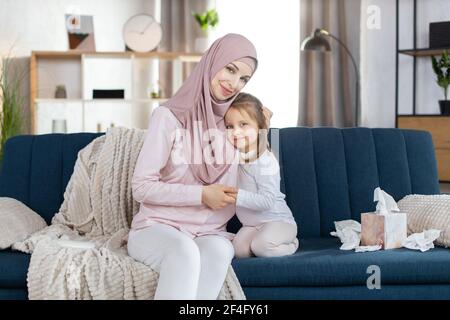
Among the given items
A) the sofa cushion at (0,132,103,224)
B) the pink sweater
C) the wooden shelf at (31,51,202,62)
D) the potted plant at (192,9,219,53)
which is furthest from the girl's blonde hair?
the potted plant at (192,9,219,53)

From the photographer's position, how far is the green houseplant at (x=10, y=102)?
4922 millimetres

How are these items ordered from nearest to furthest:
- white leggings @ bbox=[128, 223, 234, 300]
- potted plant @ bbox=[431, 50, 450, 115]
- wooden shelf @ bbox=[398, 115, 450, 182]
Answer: white leggings @ bbox=[128, 223, 234, 300] → wooden shelf @ bbox=[398, 115, 450, 182] → potted plant @ bbox=[431, 50, 450, 115]

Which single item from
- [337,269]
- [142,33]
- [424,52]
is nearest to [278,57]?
[142,33]

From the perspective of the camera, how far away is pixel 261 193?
2209mm

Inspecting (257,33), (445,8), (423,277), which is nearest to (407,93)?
(445,8)

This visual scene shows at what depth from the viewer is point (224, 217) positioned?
2195 millimetres

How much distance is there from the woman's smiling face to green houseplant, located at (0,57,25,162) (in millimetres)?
2866

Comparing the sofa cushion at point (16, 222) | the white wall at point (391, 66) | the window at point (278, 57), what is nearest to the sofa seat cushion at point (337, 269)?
the sofa cushion at point (16, 222)

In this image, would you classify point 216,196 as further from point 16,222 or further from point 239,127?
point 16,222

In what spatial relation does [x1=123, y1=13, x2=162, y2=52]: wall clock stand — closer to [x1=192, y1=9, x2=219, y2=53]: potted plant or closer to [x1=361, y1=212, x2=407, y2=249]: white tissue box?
[x1=192, y1=9, x2=219, y2=53]: potted plant

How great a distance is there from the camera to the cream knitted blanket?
6.41 ft
